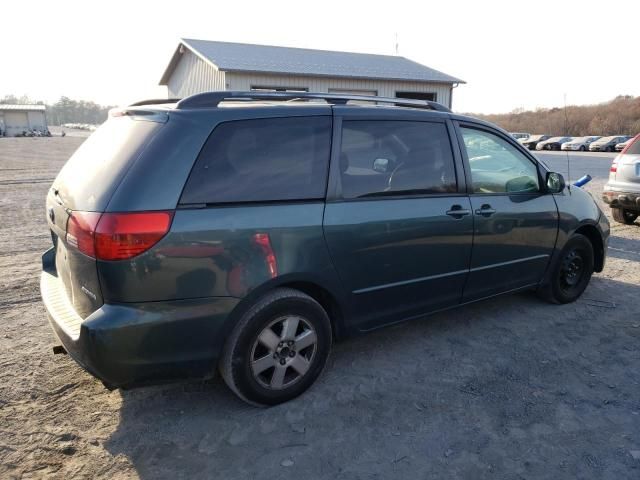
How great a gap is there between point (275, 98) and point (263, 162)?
66cm

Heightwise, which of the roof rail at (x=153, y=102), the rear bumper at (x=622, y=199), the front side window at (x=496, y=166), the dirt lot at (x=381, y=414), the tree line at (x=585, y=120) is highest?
the tree line at (x=585, y=120)

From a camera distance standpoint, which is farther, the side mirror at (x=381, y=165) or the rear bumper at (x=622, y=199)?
the rear bumper at (x=622, y=199)

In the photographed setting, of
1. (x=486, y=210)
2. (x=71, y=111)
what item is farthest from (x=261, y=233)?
(x=71, y=111)

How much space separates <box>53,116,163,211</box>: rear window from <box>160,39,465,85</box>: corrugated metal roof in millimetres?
14486

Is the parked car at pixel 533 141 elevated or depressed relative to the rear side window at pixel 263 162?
elevated

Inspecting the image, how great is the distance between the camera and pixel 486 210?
395 cm

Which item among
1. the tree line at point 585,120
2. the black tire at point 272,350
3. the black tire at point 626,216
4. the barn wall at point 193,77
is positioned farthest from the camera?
the tree line at point 585,120

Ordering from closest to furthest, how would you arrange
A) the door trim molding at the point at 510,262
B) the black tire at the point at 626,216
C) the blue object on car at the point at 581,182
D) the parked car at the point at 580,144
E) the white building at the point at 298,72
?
1. the door trim molding at the point at 510,262
2. the blue object on car at the point at 581,182
3. the black tire at the point at 626,216
4. the white building at the point at 298,72
5. the parked car at the point at 580,144

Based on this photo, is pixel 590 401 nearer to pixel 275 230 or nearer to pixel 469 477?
pixel 469 477

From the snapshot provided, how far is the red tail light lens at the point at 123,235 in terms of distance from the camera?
2.53 m

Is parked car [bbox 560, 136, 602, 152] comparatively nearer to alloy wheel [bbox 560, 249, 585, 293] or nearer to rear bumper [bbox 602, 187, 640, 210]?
rear bumper [bbox 602, 187, 640, 210]

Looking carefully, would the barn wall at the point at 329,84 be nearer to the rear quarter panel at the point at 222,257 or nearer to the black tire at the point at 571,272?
the black tire at the point at 571,272

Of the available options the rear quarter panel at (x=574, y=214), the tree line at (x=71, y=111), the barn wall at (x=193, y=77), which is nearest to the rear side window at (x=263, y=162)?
the rear quarter panel at (x=574, y=214)

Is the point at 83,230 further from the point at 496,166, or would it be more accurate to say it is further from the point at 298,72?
the point at 298,72
